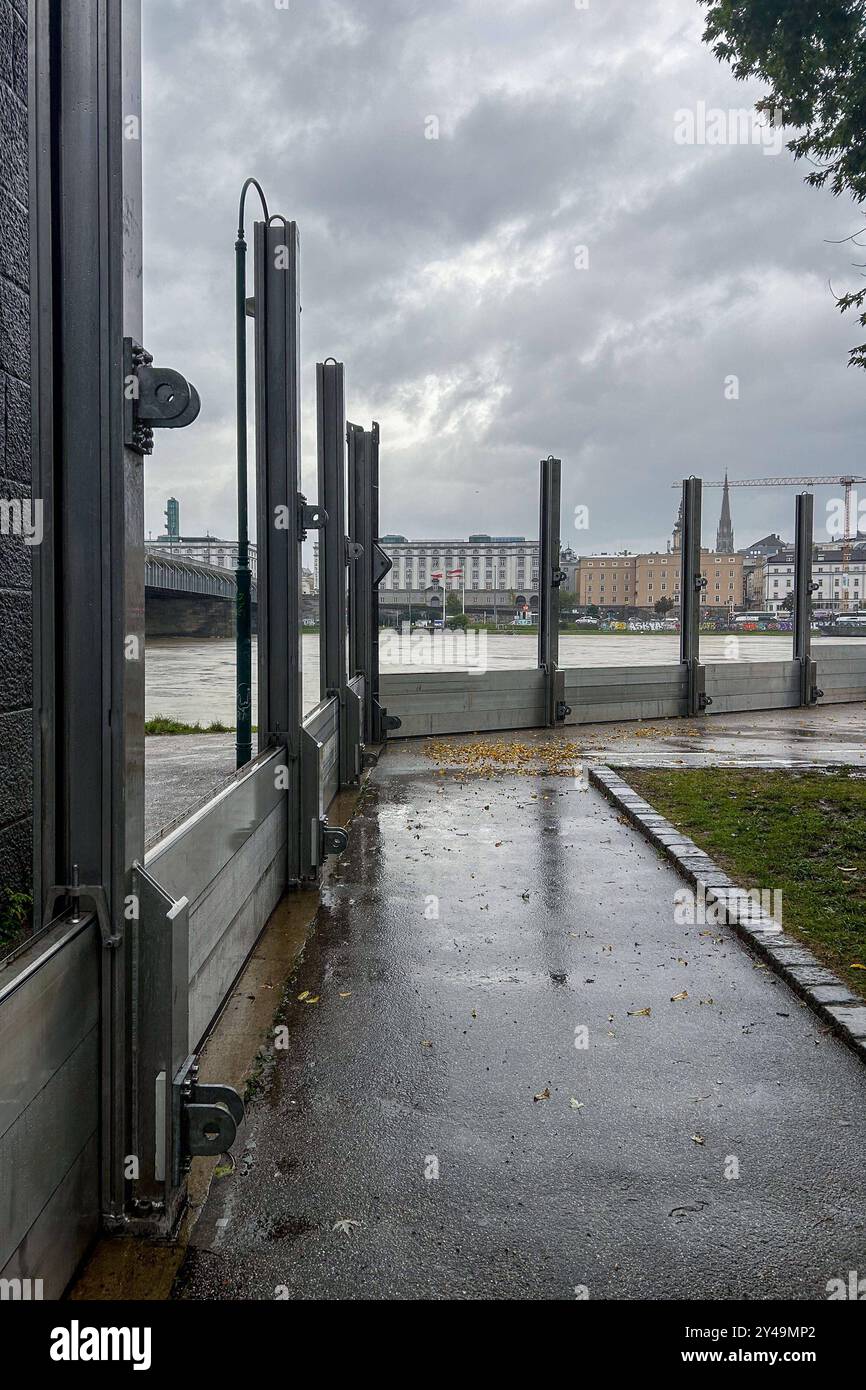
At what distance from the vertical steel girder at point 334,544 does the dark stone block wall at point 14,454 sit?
6.10 meters

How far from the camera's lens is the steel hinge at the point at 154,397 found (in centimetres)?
232

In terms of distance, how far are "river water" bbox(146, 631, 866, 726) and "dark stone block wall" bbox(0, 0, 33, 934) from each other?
39 centimetres

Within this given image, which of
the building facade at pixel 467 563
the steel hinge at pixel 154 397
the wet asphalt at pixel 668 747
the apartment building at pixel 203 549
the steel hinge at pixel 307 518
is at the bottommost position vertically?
the wet asphalt at pixel 668 747

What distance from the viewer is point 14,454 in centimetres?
217

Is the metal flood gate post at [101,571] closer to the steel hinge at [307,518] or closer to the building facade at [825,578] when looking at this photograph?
the steel hinge at [307,518]

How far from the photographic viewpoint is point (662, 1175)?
2664 millimetres

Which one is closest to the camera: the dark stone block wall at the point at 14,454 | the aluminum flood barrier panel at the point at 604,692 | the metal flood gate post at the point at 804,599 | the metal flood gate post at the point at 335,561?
the dark stone block wall at the point at 14,454

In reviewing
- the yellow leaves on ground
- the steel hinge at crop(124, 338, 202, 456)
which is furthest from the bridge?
the yellow leaves on ground

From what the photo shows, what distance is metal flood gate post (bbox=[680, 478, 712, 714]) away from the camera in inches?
622

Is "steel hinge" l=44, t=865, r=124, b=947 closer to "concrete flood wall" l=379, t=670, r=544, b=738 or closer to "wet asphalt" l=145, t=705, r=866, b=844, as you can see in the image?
"wet asphalt" l=145, t=705, r=866, b=844

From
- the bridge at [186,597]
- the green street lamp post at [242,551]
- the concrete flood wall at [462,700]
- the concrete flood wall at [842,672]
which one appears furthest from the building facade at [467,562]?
the concrete flood wall at [842,672]

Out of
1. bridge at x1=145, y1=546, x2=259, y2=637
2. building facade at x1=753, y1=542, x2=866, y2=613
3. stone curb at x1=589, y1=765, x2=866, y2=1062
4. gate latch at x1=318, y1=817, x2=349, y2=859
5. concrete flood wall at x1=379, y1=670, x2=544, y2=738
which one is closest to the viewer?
bridge at x1=145, y1=546, x2=259, y2=637

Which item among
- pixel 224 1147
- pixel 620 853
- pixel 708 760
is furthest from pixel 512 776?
pixel 224 1147

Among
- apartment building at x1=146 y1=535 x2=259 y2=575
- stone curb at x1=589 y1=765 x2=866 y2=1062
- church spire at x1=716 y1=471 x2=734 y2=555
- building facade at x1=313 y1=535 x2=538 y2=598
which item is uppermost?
church spire at x1=716 y1=471 x2=734 y2=555
